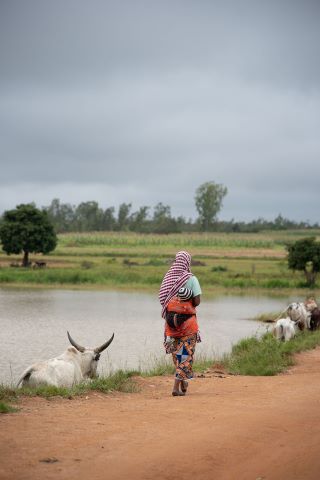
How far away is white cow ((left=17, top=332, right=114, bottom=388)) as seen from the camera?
32.7 feet

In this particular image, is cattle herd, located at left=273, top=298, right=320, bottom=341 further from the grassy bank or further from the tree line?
the tree line

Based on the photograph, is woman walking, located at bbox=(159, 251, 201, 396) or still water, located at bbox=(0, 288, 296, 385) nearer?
woman walking, located at bbox=(159, 251, 201, 396)

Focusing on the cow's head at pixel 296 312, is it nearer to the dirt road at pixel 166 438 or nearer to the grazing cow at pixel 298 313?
the grazing cow at pixel 298 313

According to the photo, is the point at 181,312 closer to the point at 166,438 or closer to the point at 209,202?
the point at 166,438

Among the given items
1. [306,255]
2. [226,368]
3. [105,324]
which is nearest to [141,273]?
[306,255]

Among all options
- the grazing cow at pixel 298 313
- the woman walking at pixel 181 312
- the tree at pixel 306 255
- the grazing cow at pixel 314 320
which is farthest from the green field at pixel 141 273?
the woman walking at pixel 181 312

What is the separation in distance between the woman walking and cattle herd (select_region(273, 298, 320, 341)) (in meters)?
8.29

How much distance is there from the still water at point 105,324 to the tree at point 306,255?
170 inches

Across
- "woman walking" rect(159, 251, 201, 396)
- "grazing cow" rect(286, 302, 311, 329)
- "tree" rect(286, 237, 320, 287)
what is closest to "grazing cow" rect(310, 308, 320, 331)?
"grazing cow" rect(286, 302, 311, 329)

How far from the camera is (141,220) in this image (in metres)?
125

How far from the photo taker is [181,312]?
9031 mm

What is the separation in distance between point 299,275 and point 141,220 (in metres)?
79.4

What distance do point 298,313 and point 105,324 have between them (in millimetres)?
8184

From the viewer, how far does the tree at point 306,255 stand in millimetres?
41219
